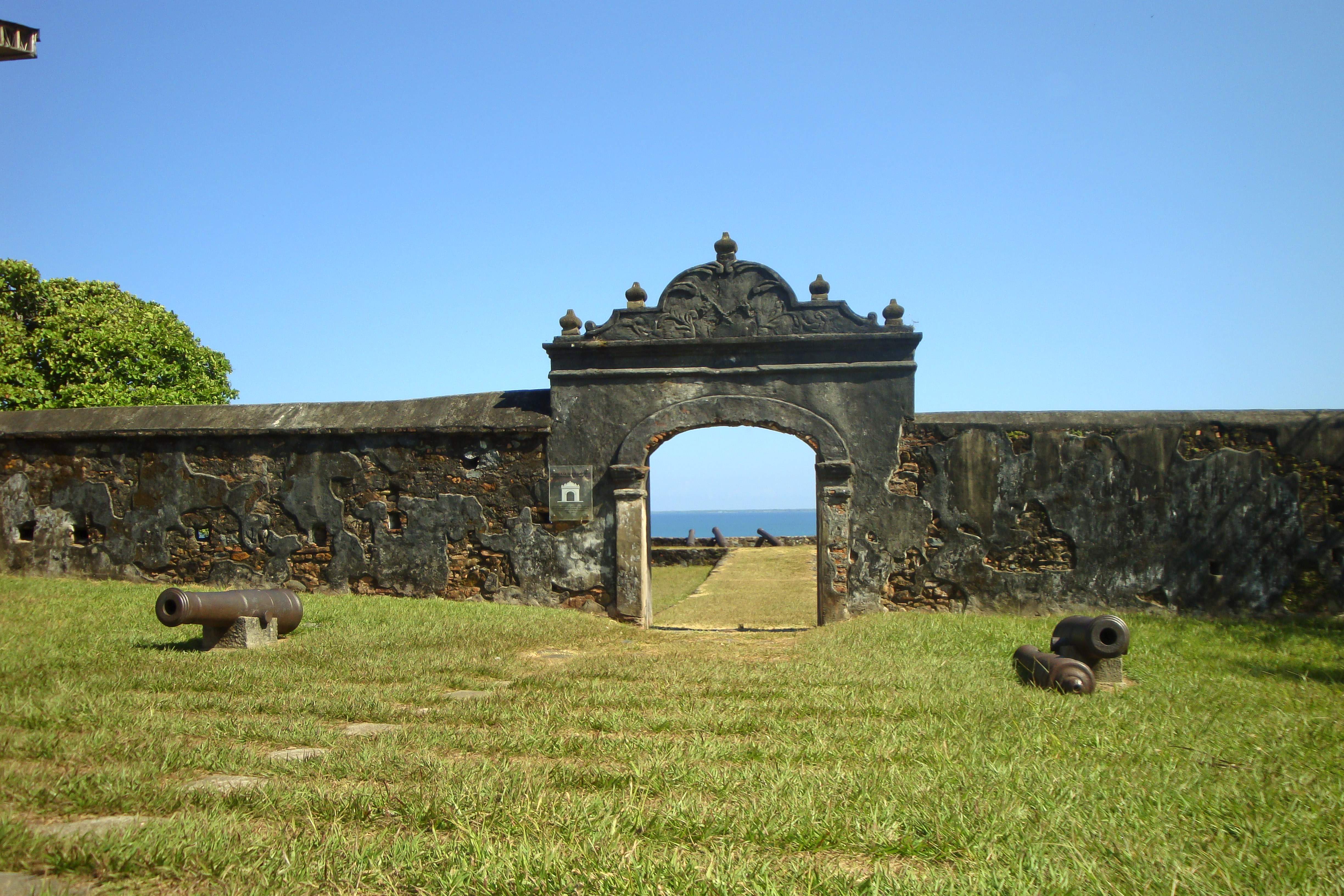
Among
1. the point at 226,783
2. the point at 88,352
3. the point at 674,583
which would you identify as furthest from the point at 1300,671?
the point at 88,352

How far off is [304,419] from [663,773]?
30.4 feet

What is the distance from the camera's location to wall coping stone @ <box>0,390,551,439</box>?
37.4 feet

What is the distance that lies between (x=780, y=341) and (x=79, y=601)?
317 inches

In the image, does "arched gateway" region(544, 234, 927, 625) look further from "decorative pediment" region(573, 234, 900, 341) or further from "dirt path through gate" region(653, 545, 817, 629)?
"dirt path through gate" region(653, 545, 817, 629)

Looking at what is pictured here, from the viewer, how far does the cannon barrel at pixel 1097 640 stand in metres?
6.36

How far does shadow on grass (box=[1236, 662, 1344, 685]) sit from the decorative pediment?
524 cm

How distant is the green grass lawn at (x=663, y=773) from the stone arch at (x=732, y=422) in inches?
145

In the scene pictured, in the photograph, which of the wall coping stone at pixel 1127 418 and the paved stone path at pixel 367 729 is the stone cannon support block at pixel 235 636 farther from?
the wall coping stone at pixel 1127 418

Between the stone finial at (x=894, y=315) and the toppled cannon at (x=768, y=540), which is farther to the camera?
the toppled cannon at (x=768, y=540)

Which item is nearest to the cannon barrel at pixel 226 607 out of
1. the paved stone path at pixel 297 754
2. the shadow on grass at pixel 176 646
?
the shadow on grass at pixel 176 646

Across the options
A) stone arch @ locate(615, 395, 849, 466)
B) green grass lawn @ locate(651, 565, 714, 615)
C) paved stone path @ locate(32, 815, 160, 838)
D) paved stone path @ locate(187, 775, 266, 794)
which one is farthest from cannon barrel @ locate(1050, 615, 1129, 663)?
green grass lawn @ locate(651, 565, 714, 615)

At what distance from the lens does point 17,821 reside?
3.21 meters

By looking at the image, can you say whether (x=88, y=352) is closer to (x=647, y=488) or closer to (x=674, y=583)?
(x=674, y=583)

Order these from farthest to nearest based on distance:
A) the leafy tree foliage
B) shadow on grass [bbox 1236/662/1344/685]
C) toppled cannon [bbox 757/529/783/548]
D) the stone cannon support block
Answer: toppled cannon [bbox 757/529/783/548]
the leafy tree foliage
the stone cannon support block
shadow on grass [bbox 1236/662/1344/685]
